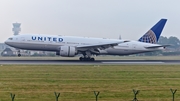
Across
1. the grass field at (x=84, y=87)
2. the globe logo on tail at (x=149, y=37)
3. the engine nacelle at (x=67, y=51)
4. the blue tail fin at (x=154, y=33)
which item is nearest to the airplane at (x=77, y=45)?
the engine nacelle at (x=67, y=51)

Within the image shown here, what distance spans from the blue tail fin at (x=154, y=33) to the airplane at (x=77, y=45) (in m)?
1.49

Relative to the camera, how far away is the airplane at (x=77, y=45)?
52.0 meters

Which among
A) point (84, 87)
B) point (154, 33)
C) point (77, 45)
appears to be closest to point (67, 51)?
point (77, 45)

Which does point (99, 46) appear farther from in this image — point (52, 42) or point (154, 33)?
point (154, 33)

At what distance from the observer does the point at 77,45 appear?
53.8 m

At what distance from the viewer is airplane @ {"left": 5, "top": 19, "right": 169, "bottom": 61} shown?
5203cm

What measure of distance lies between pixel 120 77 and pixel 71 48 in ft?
76.4

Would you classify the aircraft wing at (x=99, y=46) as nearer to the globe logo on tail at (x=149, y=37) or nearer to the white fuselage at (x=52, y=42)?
the white fuselage at (x=52, y=42)

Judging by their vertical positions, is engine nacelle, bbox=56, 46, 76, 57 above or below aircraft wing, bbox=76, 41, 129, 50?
below

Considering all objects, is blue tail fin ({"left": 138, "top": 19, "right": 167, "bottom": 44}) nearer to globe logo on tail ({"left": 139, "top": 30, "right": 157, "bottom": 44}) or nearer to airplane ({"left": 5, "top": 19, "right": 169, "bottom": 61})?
globe logo on tail ({"left": 139, "top": 30, "right": 157, "bottom": 44})

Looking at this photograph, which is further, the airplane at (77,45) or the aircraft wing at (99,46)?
the aircraft wing at (99,46)

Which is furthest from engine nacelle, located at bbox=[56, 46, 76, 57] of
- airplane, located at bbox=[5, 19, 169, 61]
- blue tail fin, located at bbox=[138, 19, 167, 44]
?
blue tail fin, located at bbox=[138, 19, 167, 44]

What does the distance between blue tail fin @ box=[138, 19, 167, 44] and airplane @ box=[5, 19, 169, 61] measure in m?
1.49

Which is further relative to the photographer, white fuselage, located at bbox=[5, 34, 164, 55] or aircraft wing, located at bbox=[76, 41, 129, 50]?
aircraft wing, located at bbox=[76, 41, 129, 50]
